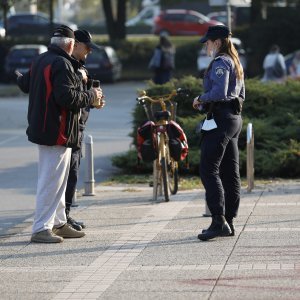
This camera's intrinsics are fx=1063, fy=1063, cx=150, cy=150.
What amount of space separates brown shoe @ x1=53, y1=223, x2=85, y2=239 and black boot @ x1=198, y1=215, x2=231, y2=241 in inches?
47.4

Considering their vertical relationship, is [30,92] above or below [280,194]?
above

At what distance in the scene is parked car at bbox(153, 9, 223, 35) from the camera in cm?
5916

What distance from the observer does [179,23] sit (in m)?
59.8

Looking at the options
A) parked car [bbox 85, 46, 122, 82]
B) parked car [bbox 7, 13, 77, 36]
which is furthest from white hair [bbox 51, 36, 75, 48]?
parked car [bbox 7, 13, 77, 36]

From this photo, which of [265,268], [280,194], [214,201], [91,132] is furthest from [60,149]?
[91,132]

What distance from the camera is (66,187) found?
33.7 feet

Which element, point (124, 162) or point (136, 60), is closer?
point (124, 162)

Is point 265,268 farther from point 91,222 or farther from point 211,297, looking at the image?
point 91,222

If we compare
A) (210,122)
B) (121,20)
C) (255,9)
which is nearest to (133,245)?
(210,122)

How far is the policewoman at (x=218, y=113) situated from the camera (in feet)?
30.5

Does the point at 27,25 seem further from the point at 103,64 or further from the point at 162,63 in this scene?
the point at 162,63

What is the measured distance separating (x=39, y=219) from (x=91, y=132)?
1319 cm

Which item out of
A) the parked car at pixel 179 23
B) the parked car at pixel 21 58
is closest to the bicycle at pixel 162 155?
the parked car at pixel 21 58

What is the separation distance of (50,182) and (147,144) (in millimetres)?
2991
